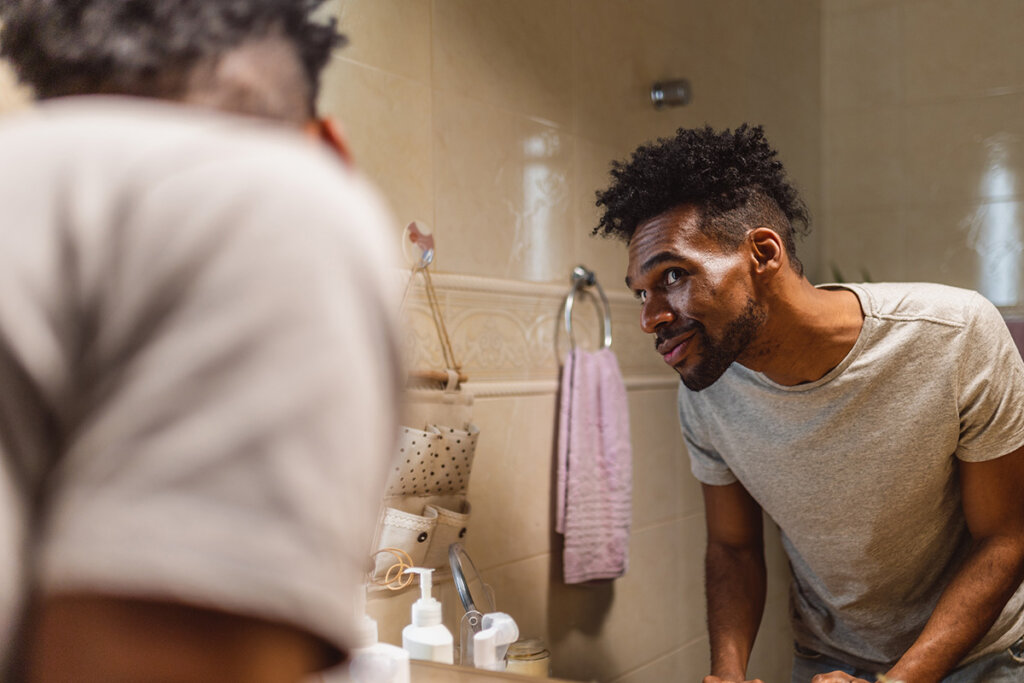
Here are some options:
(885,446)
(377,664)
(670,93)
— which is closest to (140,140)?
(377,664)

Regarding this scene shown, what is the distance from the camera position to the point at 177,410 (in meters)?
0.23

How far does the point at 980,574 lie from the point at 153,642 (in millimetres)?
1063

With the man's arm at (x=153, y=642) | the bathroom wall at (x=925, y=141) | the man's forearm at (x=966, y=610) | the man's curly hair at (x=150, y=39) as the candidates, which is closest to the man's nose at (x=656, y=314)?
the man's forearm at (x=966, y=610)

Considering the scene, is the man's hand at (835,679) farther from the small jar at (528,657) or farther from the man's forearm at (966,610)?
the small jar at (528,657)

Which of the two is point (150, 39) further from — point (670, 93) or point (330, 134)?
point (670, 93)

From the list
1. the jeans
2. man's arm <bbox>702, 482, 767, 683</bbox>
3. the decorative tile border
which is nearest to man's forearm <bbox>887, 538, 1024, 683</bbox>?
the jeans

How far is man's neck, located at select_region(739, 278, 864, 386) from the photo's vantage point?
1.09 m

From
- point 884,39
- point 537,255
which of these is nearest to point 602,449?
point 537,255

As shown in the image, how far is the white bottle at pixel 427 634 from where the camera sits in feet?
3.06

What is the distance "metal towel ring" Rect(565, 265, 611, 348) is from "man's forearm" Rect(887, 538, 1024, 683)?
0.66 metres

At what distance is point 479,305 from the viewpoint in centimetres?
127

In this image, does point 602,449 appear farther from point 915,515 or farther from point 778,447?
point 915,515

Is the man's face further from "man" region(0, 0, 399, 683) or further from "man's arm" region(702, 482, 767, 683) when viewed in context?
"man" region(0, 0, 399, 683)

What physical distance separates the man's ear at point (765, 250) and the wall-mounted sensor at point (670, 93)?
0.72 metres
